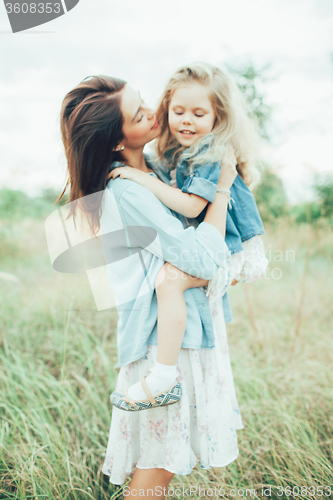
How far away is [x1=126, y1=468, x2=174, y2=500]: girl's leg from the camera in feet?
3.73

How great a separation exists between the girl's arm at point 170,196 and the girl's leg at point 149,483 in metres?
1.00

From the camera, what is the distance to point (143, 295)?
3.90 feet

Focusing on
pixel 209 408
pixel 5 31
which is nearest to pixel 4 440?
pixel 209 408

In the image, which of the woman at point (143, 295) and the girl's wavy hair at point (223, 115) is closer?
the woman at point (143, 295)

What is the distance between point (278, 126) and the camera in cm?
264

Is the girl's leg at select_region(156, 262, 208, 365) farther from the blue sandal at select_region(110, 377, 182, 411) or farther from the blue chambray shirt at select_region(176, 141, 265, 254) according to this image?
the blue chambray shirt at select_region(176, 141, 265, 254)

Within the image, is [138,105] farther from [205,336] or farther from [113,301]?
[205,336]

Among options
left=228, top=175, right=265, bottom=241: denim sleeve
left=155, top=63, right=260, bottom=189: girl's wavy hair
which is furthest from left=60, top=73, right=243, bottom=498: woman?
left=155, top=63, right=260, bottom=189: girl's wavy hair

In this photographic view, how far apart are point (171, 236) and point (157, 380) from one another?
51 centimetres

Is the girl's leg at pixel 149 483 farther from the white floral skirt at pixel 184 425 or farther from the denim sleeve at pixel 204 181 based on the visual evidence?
the denim sleeve at pixel 204 181

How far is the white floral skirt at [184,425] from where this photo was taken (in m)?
1.17

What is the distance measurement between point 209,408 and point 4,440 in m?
1.29
